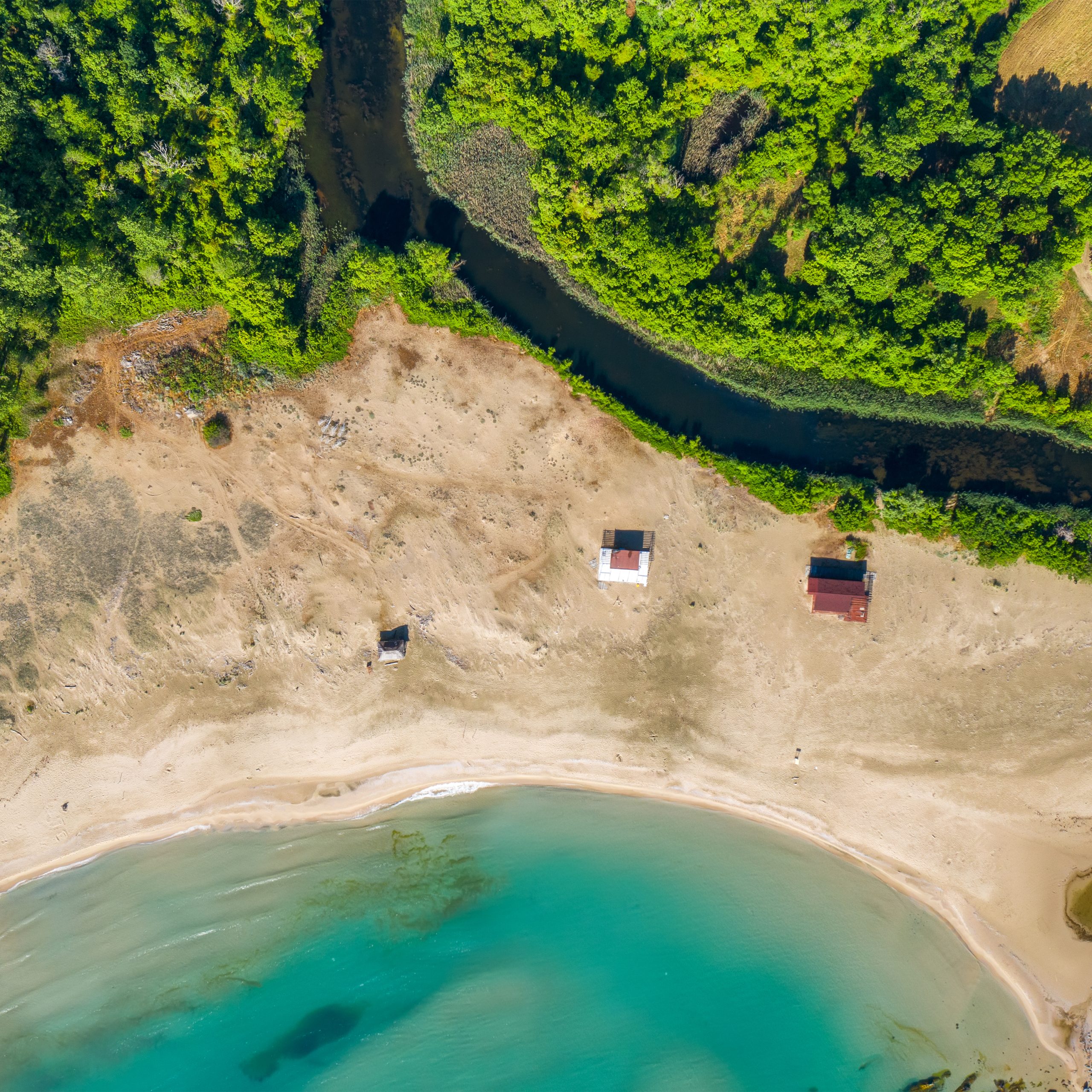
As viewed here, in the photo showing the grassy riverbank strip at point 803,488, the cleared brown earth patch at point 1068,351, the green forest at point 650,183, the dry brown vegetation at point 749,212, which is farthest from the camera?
the dry brown vegetation at point 749,212

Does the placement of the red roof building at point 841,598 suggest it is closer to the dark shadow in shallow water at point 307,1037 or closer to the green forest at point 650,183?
the green forest at point 650,183

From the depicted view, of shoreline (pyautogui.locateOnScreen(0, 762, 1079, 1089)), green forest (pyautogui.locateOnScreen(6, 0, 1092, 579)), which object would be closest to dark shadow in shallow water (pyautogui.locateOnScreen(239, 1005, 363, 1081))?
shoreline (pyautogui.locateOnScreen(0, 762, 1079, 1089))

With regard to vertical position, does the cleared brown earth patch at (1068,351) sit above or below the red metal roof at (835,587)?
above

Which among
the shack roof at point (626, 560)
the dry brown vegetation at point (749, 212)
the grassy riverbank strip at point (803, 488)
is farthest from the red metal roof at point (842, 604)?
the dry brown vegetation at point (749, 212)

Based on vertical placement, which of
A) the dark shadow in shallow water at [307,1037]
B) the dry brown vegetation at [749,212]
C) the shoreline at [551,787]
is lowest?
the dark shadow in shallow water at [307,1037]

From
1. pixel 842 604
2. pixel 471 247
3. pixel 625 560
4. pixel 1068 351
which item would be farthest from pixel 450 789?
pixel 1068 351

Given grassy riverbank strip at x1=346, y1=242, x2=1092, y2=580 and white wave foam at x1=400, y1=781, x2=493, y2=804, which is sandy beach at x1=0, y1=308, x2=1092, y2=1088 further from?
grassy riverbank strip at x1=346, y1=242, x2=1092, y2=580

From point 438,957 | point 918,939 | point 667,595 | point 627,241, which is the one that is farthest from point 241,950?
point 627,241
